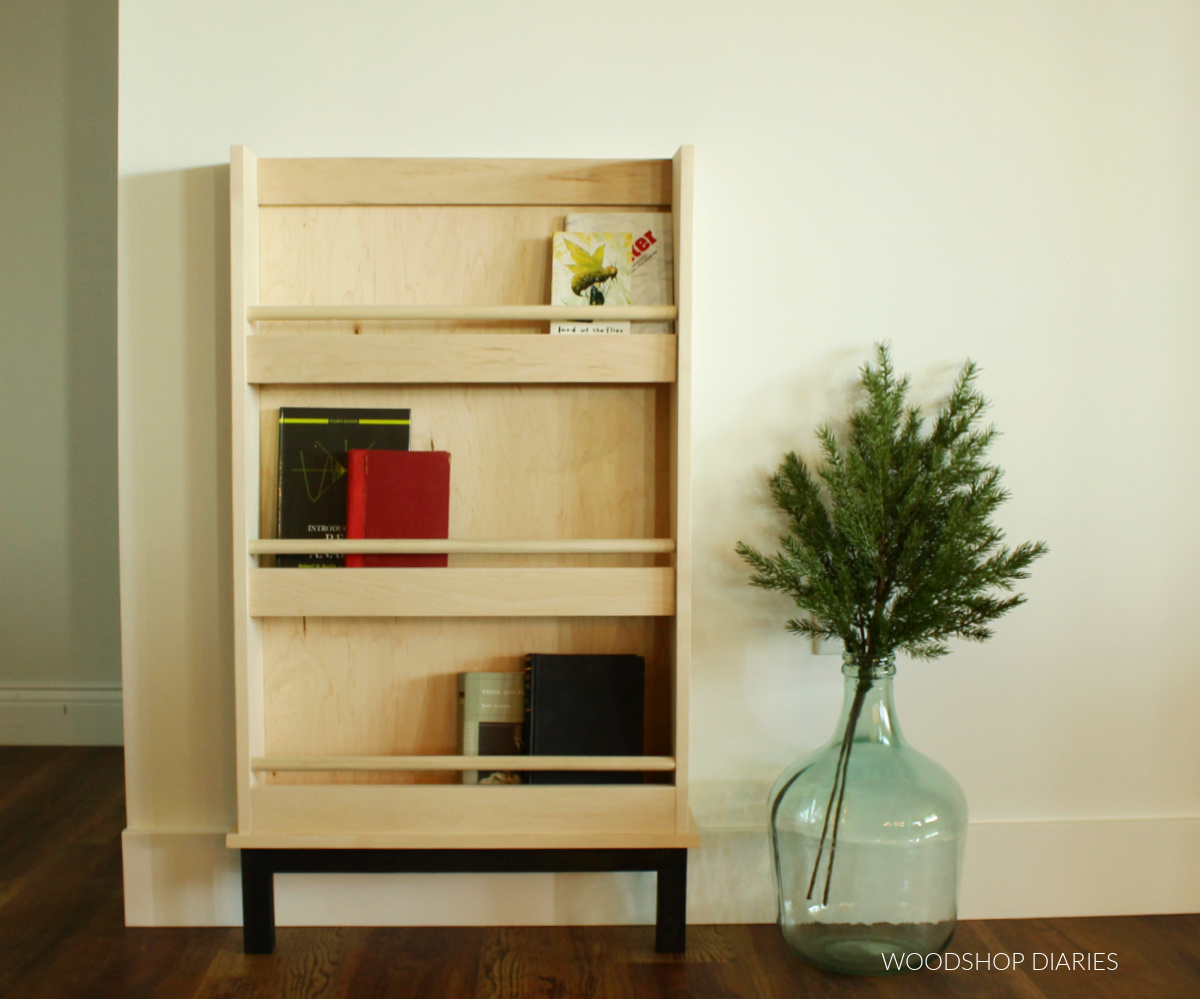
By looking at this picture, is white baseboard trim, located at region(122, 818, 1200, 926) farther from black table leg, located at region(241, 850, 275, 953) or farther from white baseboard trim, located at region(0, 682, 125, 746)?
white baseboard trim, located at region(0, 682, 125, 746)

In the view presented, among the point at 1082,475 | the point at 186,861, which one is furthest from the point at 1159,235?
the point at 186,861

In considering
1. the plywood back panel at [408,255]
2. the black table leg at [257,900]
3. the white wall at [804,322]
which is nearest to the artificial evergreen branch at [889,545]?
the white wall at [804,322]

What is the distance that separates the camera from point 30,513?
2.64 metres

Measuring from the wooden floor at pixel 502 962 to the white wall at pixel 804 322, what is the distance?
58 millimetres

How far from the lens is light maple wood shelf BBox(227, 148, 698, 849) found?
1434 mm

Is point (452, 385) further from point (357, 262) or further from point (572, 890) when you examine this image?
point (572, 890)

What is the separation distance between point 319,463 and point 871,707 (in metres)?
1.03

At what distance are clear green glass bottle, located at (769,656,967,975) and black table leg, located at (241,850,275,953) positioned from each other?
88cm

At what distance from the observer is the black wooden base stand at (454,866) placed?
146 centimetres

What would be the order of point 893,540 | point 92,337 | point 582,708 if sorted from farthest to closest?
point 92,337, point 582,708, point 893,540

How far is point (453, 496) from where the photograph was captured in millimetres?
1540

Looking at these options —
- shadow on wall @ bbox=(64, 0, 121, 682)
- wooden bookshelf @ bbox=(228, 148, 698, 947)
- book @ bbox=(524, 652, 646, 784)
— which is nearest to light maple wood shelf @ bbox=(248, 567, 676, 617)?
wooden bookshelf @ bbox=(228, 148, 698, 947)

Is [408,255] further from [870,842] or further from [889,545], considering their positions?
[870,842]

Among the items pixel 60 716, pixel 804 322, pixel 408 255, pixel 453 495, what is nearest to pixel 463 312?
pixel 408 255
